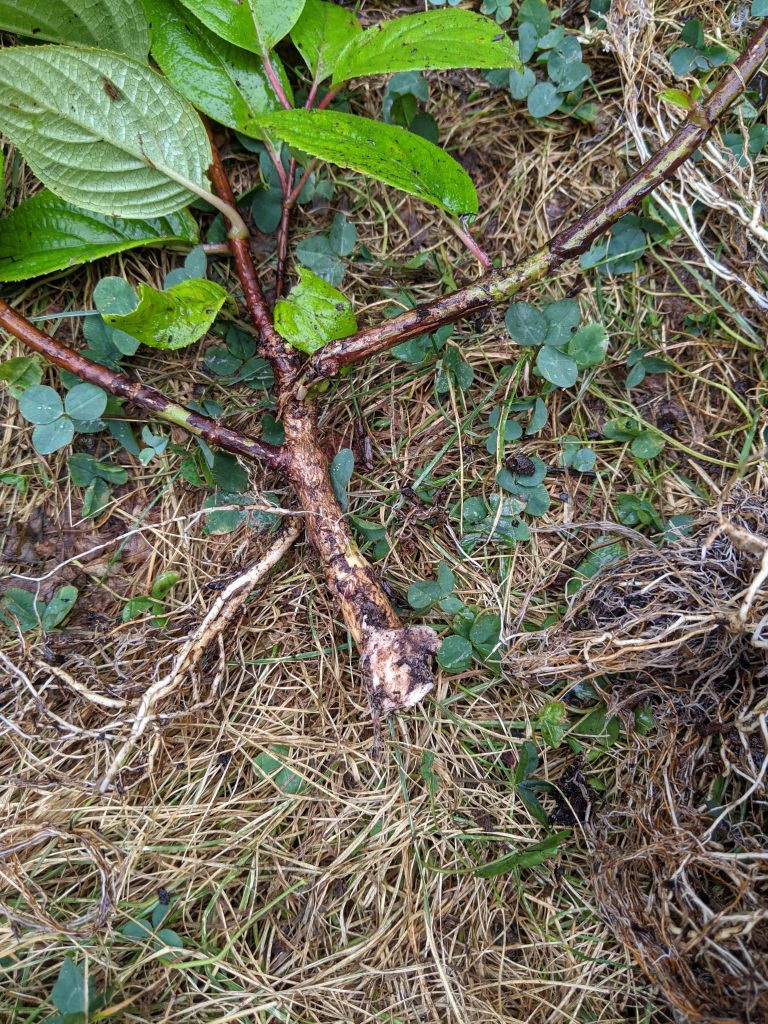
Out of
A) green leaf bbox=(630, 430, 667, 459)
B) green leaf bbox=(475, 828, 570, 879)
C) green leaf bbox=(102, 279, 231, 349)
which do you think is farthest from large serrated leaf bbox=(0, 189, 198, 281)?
green leaf bbox=(475, 828, 570, 879)

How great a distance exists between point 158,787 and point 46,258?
1.35 meters

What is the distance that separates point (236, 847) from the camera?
1.57 meters

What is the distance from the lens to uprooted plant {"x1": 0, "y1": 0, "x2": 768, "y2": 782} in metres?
1.51

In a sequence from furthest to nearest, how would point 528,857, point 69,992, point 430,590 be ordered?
point 430,590, point 528,857, point 69,992

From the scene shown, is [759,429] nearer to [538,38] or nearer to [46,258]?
[538,38]

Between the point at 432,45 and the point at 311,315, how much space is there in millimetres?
672

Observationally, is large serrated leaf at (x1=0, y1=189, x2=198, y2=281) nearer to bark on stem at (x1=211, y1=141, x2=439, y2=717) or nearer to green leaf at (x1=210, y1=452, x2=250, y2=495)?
bark on stem at (x1=211, y1=141, x2=439, y2=717)

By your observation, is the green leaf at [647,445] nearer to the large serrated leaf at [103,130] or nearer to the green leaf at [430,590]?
the green leaf at [430,590]

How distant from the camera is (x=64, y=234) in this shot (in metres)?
1.70

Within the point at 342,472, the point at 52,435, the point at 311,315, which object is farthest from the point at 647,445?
the point at 52,435

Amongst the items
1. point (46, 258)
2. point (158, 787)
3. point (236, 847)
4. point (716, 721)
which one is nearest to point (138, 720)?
point (158, 787)

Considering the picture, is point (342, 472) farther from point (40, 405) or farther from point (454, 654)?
point (40, 405)

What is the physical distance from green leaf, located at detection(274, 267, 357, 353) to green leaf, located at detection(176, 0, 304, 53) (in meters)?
0.59


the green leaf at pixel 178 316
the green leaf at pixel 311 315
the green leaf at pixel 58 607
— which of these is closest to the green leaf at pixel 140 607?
the green leaf at pixel 58 607
